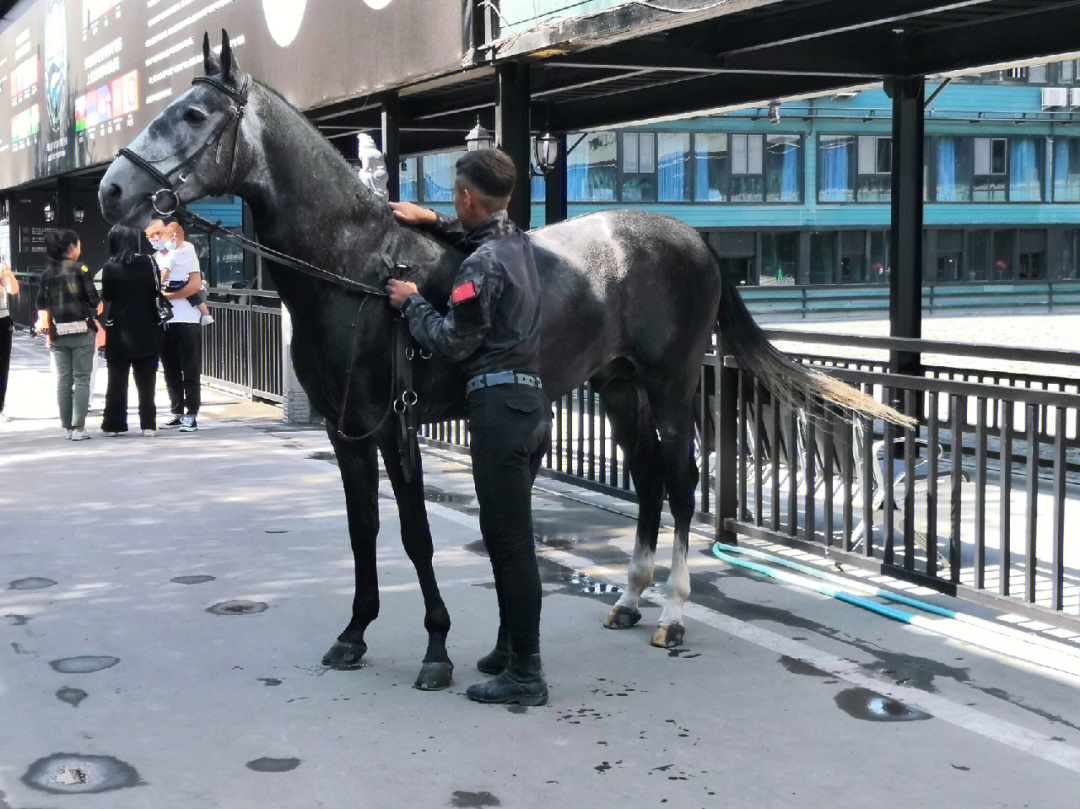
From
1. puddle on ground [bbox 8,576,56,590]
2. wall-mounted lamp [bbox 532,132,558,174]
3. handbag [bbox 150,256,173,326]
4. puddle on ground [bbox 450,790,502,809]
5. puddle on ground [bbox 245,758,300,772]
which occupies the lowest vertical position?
puddle on ground [bbox 450,790,502,809]

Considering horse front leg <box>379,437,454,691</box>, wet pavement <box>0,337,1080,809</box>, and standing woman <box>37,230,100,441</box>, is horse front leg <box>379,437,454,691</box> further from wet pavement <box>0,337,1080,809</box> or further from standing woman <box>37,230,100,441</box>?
standing woman <box>37,230,100,441</box>

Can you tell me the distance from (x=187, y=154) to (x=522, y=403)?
1.56 m

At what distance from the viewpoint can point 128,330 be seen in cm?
1248

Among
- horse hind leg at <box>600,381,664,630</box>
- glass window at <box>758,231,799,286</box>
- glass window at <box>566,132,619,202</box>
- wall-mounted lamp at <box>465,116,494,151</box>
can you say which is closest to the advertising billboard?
wall-mounted lamp at <box>465,116,494,151</box>

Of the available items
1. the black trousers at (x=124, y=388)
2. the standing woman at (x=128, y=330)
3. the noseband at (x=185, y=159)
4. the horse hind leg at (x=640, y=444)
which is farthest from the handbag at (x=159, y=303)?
the noseband at (x=185, y=159)

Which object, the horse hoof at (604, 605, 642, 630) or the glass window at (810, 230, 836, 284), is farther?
the glass window at (810, 230, 836, 284)

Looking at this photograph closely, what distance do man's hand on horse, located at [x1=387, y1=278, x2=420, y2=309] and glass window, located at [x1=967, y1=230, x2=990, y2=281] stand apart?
45805 millimetres

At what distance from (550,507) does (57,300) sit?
560cm

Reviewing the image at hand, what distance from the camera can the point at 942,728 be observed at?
4895mm

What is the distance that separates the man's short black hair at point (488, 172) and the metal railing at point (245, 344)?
9.42 metres

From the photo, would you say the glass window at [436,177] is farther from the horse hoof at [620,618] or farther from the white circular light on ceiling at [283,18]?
the horse hoof at [620,618]

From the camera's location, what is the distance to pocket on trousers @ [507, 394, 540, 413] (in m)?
4.97

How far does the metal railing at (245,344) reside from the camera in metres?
14.6

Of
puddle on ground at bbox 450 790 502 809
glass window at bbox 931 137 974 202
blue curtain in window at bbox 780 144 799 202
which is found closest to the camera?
puddle on ground at bbox 450 790 502 809
